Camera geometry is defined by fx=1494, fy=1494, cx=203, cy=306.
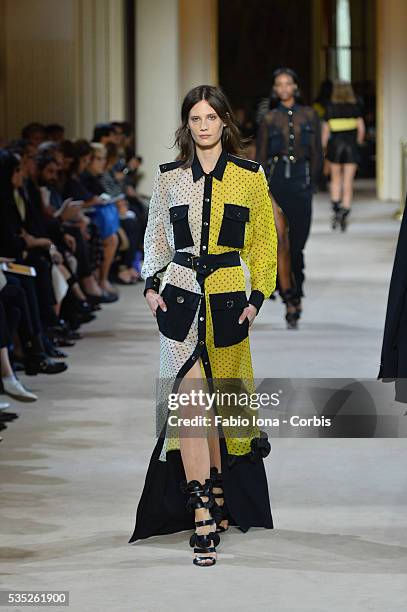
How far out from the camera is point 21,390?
7.17 metres

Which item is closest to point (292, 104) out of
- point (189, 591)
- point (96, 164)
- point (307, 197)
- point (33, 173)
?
point (307, 197)

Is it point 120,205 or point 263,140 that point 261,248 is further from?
point 120,205

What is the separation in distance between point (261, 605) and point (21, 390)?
3326 mm

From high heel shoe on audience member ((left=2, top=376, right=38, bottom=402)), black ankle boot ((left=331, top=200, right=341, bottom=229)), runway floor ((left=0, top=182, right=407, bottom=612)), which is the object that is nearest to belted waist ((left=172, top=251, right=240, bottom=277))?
runway floor ((left=0, top=182, right=407, bottom=612))

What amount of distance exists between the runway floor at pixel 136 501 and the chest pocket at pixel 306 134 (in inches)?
49.2

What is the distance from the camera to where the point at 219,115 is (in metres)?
4.54

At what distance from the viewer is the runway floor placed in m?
4.17

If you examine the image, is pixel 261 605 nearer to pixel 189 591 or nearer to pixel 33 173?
pixel 189 591

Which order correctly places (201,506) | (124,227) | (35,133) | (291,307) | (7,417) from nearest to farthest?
(201,506), (7,417), (291,307), (35,133), (124,227)

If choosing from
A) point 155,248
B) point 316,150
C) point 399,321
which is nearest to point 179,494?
point 155,248

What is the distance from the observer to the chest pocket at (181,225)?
4551 millimetres

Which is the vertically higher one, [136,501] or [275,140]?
[275,140]

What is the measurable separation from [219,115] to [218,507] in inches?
48.1

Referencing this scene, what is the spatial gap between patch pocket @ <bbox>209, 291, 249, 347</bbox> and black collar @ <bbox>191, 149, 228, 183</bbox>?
1.19 feet
